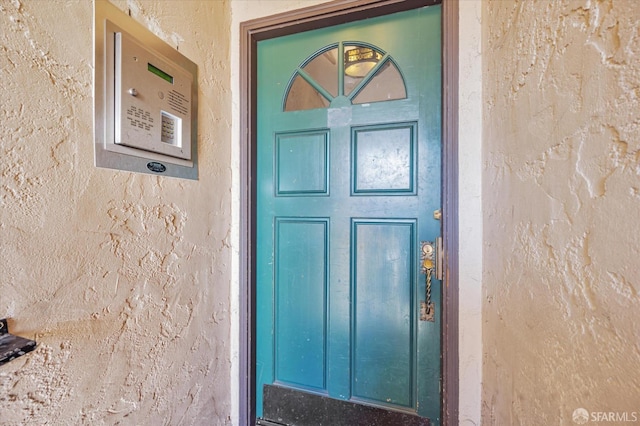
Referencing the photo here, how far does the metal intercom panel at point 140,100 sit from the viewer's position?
73 centimetres

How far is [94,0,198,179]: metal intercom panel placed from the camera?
731 mm

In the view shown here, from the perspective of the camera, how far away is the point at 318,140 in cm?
118

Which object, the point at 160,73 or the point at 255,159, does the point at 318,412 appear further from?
the point at 160,73

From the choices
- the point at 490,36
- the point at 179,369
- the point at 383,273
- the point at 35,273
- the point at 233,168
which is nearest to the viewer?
the point at 35,273

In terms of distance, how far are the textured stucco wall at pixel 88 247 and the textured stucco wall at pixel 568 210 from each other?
3.29 feet

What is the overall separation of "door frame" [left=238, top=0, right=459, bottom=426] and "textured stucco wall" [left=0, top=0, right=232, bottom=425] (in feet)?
0.49

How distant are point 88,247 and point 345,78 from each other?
3.43 feet

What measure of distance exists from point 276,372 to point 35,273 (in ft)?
3.18

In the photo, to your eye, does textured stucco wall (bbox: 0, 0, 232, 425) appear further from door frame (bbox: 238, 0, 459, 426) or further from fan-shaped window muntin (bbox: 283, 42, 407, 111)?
fan-shaped window muntin (bbox: 283, 42, 407, 111)

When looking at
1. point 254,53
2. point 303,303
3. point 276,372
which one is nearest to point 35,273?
point 303,303

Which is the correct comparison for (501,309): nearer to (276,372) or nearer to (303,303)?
(303,303)

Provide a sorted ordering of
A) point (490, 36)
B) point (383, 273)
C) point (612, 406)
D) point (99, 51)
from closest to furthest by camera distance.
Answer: point (612, 406) < point (99, 51) < point (490, 36) < point (383, 273)

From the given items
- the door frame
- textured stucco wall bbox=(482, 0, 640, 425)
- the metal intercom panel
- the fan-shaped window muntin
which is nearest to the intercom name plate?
the metal intercom panel

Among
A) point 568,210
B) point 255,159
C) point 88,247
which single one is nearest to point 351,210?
point 255,159
